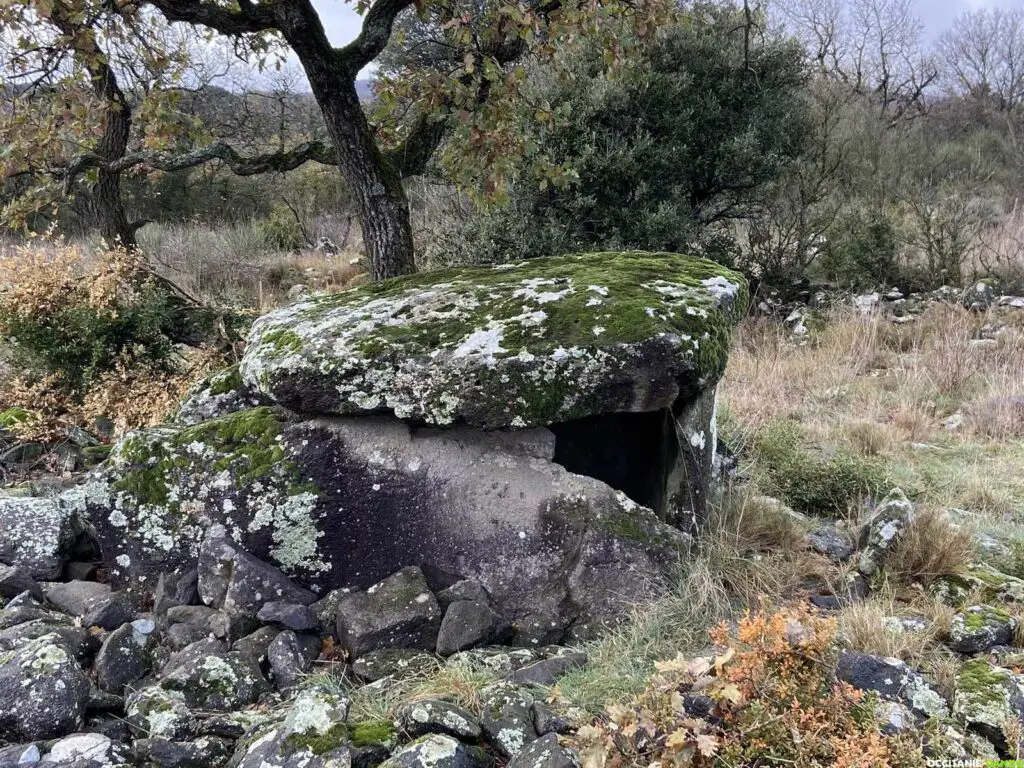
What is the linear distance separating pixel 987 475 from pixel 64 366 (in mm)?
6965

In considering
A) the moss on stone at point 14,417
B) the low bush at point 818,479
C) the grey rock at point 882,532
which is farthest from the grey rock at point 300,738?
the moss on stone at point 14,417

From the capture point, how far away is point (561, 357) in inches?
128

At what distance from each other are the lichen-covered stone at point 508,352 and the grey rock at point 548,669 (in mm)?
962

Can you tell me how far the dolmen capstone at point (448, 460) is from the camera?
3277mm

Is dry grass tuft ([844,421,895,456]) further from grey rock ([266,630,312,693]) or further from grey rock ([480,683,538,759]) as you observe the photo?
grey rock ([266,630,312,693])

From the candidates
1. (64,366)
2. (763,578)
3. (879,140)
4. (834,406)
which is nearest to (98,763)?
(763,578)

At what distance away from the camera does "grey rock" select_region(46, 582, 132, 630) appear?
3213 millimetres

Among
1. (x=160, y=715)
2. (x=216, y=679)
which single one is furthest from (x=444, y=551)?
(x=160, y=715)

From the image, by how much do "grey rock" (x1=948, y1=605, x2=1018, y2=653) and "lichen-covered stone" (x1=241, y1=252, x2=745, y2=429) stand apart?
1.39 metres

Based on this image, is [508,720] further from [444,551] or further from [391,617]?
[444,551]

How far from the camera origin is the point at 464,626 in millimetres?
3148

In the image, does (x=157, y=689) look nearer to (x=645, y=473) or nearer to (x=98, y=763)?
(x=98, y=763)

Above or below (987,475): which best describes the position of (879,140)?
above

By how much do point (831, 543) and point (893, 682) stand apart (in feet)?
5.45
